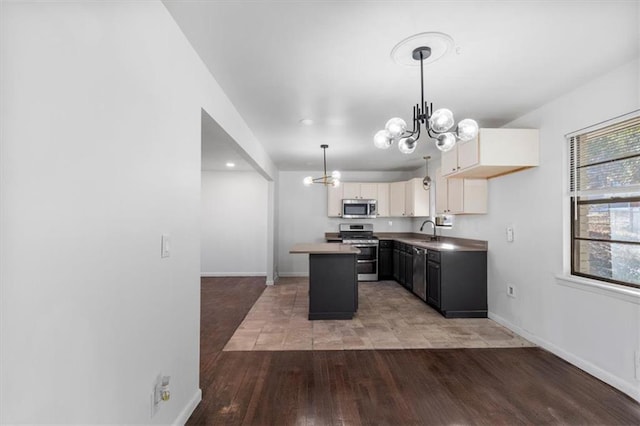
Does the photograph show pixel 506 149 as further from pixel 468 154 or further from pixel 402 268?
pixel 402 268

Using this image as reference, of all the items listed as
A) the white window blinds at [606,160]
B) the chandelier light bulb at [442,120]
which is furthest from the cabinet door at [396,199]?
the chandelier light bulb at [442,120]

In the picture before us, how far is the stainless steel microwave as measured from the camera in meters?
6.53

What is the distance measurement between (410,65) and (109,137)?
76.2 inches

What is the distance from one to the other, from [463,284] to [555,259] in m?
1.25

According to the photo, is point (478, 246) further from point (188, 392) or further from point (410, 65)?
point (188, 392)

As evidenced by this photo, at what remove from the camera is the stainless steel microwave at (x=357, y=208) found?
21.4 ft

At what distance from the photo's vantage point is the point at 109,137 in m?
1.20

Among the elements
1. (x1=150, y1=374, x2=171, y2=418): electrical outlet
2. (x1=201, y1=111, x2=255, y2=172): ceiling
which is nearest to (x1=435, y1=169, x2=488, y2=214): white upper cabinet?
(x1=201, y1=111, x2=255, y2=172): ceiling

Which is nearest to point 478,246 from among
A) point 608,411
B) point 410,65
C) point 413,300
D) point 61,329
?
point 413,300

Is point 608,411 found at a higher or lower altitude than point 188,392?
lower

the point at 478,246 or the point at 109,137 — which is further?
the point at 478,246

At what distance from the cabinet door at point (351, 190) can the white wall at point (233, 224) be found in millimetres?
1760

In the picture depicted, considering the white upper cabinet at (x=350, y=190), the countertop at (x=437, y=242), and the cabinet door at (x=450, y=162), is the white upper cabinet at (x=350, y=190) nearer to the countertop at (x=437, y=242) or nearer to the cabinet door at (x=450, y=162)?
the countertop at (x=437, y=242)

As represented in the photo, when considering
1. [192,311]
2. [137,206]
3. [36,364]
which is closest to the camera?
[36,364]
